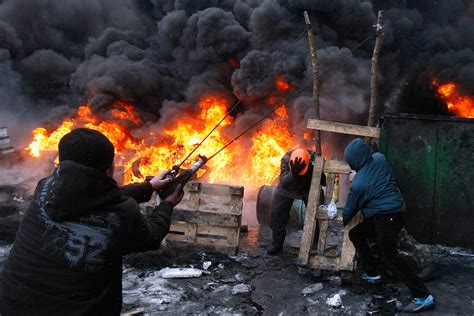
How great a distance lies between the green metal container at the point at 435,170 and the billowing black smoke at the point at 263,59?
4.57 m

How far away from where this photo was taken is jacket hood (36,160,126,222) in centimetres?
213

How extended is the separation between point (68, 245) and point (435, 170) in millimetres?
5957

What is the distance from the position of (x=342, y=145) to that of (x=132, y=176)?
6048mm

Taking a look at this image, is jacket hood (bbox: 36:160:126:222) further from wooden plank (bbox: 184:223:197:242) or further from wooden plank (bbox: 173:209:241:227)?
wooden plank (bbox: 184:223:197:242)

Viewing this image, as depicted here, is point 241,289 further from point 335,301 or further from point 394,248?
point 394,248

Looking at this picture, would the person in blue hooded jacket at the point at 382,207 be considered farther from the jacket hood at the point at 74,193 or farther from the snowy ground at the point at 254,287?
the jacket hood at the point at 74,193

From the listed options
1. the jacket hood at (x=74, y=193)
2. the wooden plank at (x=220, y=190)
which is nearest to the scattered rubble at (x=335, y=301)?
the wooden plank at (x=220, y=190)

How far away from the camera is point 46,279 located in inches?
84.0

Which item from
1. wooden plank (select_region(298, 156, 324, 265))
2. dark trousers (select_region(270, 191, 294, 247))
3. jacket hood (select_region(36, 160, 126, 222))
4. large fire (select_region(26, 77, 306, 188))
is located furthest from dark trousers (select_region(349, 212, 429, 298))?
large fire (select_region(26, 77, 306, 188))

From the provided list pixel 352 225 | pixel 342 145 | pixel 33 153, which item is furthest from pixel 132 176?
pixel 352 225

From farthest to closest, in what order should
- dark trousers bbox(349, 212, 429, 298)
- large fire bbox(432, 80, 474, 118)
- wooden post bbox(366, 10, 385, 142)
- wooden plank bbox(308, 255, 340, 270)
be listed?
large fire bbox(432, 80, 474, 118) < wooden post bbox(366, 10, 385, 142) < wooden plank bbox(308, 255, 340, 270) < dark trousers bbox(349, 212, 429, 298)

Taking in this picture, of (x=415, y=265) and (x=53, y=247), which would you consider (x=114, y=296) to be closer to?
(x=53, y=247)

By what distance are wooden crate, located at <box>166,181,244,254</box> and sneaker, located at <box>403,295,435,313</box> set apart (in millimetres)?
2649

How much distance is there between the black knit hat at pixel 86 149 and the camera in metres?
2.21
